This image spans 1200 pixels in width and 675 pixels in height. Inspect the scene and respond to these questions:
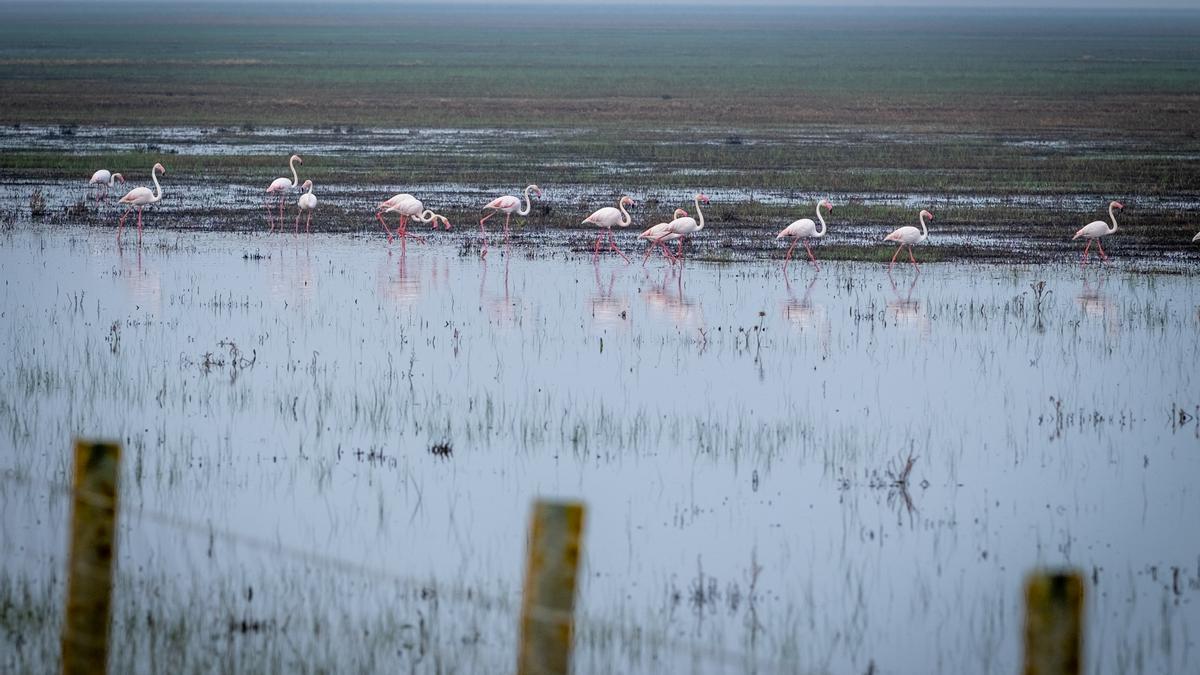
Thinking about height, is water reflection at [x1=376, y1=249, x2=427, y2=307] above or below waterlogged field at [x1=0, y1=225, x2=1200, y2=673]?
above

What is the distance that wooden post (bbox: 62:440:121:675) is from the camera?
5.25 metres

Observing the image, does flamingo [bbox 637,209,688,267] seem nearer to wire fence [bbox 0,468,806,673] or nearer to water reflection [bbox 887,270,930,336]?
water reflection [bbox 887,270,930,336]

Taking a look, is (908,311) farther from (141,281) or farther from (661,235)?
(141,281)

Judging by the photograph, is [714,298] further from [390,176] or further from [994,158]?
[994,158]

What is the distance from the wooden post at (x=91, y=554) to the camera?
5.25m

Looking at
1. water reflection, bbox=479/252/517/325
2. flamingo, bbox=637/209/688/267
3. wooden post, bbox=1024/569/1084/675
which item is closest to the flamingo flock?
flamingo, bbox=637/209/688/267

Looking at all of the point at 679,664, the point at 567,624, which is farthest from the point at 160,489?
the point at 567,624

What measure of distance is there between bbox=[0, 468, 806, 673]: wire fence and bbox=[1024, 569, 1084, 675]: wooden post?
8.87 feet

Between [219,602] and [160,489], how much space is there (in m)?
2.26

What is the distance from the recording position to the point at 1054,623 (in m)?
4.37

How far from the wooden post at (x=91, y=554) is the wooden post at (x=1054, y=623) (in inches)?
107

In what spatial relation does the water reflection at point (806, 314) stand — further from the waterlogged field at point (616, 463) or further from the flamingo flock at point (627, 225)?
the flamingo flock at point (627, 225)

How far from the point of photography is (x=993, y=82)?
236 feet

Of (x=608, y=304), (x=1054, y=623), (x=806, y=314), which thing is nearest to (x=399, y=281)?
(x=608, y=304)
